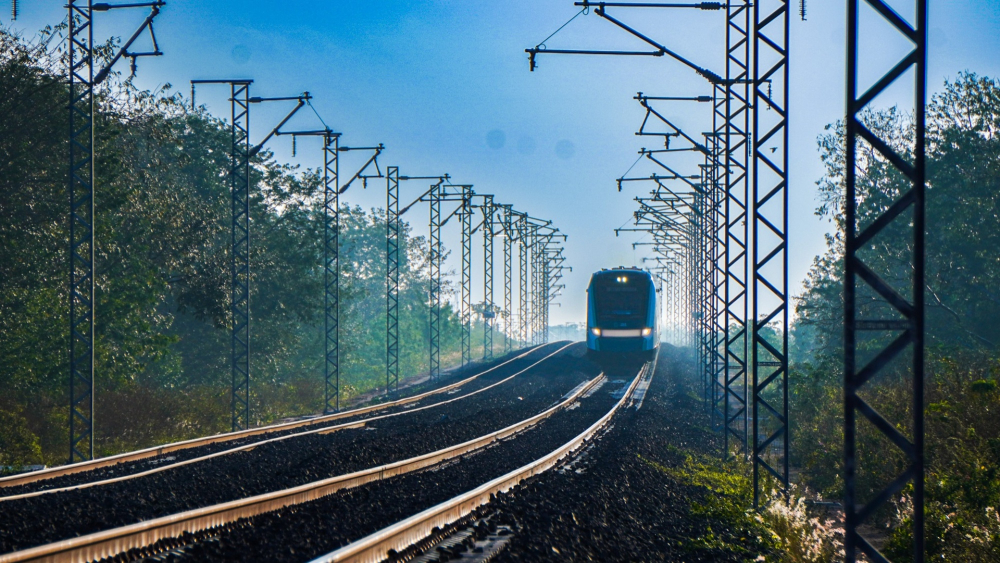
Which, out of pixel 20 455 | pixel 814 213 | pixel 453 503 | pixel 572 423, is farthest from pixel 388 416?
pixel 814 213

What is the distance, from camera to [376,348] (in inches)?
3209

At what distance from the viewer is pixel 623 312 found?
3425cm

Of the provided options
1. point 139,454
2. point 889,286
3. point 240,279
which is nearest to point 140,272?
point 240,279

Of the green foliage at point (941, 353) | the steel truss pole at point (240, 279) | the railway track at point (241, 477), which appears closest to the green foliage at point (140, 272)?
the steel truss pole at point (240, 279)

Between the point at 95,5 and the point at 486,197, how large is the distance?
110 ft

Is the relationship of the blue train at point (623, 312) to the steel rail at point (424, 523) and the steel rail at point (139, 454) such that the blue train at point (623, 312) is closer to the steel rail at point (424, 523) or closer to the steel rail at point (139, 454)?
the steel rail at point (139, 454)

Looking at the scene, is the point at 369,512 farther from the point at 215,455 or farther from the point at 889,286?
the point at 889,286

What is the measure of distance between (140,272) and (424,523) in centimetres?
2578

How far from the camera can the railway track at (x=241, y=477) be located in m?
9.55

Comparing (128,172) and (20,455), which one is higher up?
(128,172)

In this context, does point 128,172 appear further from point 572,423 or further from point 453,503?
point 453,503

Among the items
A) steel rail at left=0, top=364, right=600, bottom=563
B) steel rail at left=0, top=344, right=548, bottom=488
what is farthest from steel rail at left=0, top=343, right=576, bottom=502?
steel rail at left=0, top=364, right=600, bottom=563

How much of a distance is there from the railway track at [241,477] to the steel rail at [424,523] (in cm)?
264

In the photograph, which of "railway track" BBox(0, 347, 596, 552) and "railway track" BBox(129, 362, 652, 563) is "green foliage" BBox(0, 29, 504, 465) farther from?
"railway track" BBox(129, 362, 652, 563)
